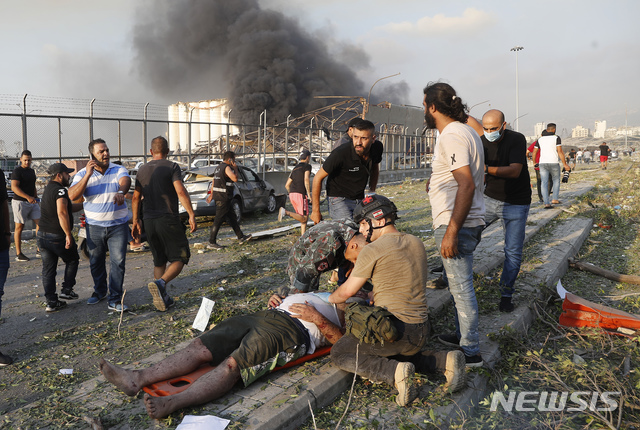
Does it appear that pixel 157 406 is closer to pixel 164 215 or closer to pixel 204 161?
pixel 164 215

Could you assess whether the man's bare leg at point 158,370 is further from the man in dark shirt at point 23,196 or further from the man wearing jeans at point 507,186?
the man in dark shirt at point 23,196

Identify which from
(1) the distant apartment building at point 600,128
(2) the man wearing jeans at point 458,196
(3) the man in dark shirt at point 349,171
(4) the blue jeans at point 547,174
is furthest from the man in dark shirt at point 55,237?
(1) the distant apartment building at point 600,128

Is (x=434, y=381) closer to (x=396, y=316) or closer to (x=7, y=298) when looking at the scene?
(x=396, y=316)

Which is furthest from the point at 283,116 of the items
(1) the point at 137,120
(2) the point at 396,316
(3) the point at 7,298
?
(2) the point at 396,316

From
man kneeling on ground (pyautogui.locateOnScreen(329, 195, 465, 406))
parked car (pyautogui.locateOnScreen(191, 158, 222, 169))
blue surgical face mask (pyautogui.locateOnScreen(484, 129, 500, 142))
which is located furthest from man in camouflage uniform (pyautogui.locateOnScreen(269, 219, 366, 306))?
parked car (pyautogui.locateOnScreen(191, 158, 222, 169))

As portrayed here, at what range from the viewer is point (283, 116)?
136ft

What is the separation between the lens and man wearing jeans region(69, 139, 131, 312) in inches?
215

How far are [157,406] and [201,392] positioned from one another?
0.92ft

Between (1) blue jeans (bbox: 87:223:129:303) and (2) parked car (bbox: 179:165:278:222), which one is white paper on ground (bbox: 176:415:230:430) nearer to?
(1) blue jeans (bbox: 87:223:129:303)

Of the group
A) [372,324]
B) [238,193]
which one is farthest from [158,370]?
[238,193]

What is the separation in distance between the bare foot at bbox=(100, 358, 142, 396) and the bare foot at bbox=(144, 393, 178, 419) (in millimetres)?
387

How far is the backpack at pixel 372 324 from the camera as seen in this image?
3.28m

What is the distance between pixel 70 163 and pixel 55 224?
659cm

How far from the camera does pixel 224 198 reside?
31.0 feet
